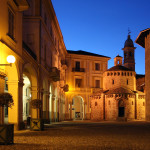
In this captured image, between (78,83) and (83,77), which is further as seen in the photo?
(83,77)

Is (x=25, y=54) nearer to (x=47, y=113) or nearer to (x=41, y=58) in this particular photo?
(x=41, y=58)

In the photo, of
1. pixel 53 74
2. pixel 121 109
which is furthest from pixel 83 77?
pixel 53 74

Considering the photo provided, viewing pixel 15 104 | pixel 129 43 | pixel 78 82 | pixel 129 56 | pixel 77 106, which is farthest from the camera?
pixel 129 43

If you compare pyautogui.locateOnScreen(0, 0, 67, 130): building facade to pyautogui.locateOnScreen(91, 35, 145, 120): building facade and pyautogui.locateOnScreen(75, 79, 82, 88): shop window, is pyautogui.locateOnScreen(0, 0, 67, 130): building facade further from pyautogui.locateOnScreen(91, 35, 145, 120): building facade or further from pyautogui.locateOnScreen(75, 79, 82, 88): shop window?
pyautogui.locateOnScreen(75, 79, 82, 88): shop window

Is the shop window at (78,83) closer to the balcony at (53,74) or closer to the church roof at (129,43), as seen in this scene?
the balcony at (53,74)

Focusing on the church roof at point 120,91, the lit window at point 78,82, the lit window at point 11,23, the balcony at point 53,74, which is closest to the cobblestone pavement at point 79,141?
the lit window at point 11,23

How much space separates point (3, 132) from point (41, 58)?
17.6 m

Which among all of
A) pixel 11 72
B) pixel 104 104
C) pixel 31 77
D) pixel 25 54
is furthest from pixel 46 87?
pixel 104 104

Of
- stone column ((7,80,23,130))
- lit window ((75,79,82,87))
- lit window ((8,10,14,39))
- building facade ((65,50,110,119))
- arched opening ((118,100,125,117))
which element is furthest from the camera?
lit window ((75,79,82,87))

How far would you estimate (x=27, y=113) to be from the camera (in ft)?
121

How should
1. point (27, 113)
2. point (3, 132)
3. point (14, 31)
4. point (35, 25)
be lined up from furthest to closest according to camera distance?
point (27, 113), point (35, 25), point (14, 31), point (3, 132)

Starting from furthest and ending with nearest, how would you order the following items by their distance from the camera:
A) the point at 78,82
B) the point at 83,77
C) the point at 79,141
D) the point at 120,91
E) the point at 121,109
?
the point at 83,77
the point at 78,82
the point at 120,91
the point at 121,109
the point at 79,141

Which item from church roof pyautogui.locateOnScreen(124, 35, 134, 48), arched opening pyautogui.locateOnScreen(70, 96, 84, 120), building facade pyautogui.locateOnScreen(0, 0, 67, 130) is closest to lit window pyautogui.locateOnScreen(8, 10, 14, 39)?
building facade pyautogui.locateOnScreen(0, 0, 67, 130)

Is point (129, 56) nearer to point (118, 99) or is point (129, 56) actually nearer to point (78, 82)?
point (78, 82)
